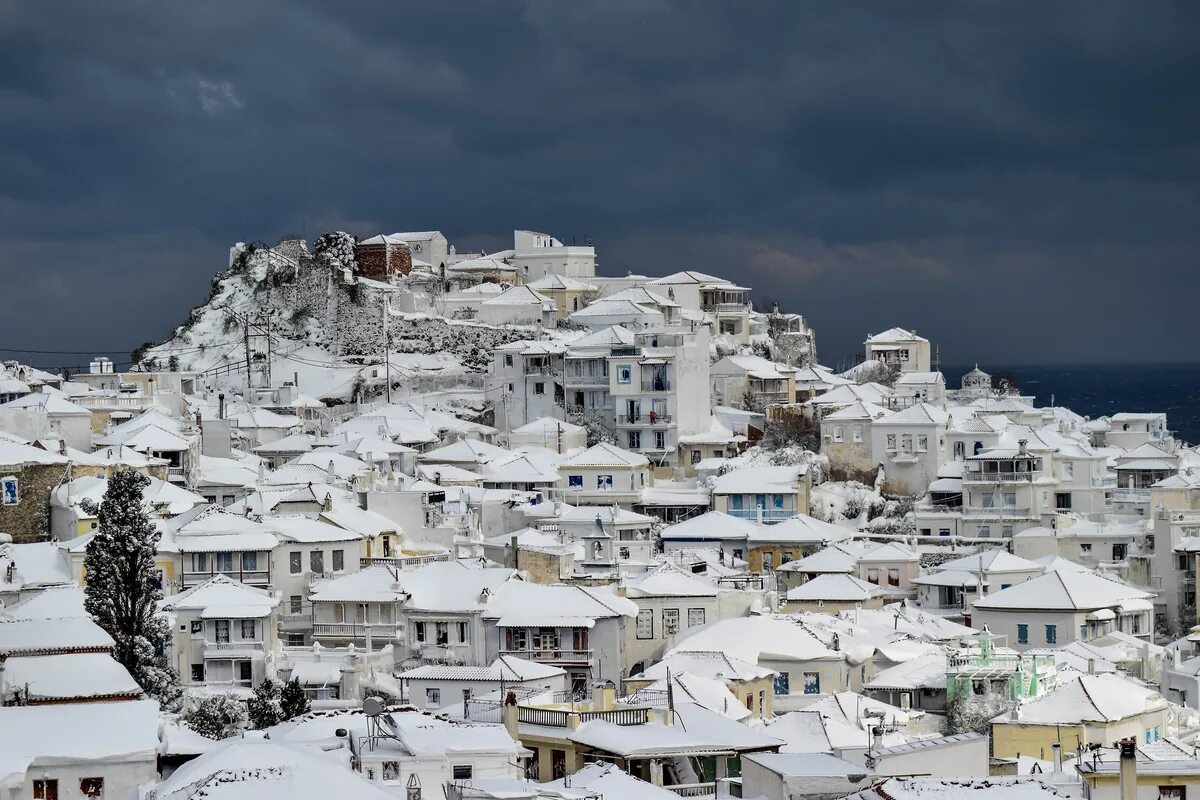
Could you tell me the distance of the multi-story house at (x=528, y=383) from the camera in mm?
90875

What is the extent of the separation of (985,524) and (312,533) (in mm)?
28379

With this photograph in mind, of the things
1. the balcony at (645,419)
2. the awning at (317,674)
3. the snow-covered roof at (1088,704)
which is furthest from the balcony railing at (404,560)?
the balcony at (645,419)

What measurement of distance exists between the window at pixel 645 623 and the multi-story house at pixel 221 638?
9.66m

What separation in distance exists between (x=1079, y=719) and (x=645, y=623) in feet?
47.4

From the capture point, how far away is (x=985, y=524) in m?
79.5

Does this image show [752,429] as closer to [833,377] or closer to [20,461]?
[833,377]

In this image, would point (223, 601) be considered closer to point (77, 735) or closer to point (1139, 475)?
point (77, 735)

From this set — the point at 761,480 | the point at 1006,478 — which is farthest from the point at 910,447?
the point at 761,480

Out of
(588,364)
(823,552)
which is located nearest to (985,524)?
(823,552)

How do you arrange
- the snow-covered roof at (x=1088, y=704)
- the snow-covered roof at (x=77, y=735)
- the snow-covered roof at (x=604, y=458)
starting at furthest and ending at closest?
the snow-covered roof at (x=604, y=458)
the snow-covered roof at (x=1088, y=704)
the snow-covered roof at (x=77, y=735)

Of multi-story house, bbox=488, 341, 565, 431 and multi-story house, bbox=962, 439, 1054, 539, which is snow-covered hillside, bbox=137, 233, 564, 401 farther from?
multi-story house, bbox=962, 439, 1054, 539

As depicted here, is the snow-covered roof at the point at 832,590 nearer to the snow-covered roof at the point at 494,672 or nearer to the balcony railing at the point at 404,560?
the balcony railing at the point at 404,560

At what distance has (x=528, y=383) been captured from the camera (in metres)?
91.8

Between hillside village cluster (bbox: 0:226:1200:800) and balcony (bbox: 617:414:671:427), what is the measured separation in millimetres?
121
